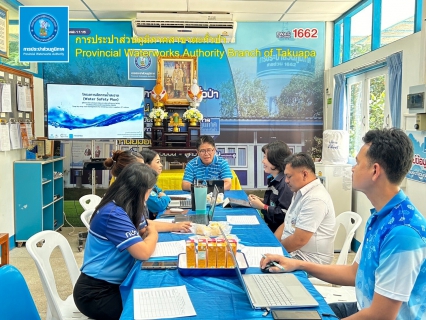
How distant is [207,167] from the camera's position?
4.38 meters

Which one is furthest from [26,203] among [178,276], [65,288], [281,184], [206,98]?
[178,276]

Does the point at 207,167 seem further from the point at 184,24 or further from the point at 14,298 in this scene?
the point at 14,298

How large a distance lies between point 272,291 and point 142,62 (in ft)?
16.7

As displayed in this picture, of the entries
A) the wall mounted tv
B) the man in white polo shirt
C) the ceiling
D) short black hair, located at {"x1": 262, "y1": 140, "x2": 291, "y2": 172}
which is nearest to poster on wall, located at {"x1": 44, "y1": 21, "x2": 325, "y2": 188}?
the ceiling

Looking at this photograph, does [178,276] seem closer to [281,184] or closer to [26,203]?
[281,184]

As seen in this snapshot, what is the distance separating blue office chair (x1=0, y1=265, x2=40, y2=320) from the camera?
1371 millimetres

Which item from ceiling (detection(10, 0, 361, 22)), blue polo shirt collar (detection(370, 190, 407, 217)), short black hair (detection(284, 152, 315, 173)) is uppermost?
ceiling (detection(10, 0, 361, 22))

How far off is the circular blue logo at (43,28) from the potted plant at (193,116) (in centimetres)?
232

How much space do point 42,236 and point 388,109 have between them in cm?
Answer: 367

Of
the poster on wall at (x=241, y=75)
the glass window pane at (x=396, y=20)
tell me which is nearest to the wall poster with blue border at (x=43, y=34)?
the poster on wall at (x=241, y=75)

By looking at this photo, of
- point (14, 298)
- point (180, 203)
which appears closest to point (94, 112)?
point (180, 203)

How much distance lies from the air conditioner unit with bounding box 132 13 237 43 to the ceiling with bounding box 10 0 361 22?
9cm

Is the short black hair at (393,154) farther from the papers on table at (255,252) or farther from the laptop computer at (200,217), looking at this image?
the laptop computer at (200,217)

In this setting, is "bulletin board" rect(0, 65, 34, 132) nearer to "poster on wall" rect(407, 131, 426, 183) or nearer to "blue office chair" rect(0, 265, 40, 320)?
"blue office chair" rect(0, 265, 40, 320)
